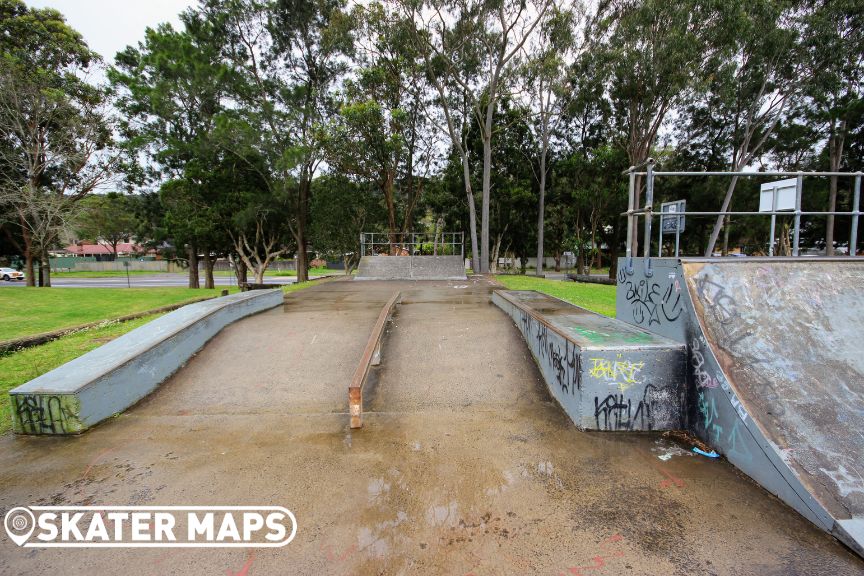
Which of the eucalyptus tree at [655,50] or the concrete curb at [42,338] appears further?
the eucalyptus tree at [655,50]

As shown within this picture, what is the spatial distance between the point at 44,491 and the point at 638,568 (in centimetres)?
405

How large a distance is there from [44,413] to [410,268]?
14.1m

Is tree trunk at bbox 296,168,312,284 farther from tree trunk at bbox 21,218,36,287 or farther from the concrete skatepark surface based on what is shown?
the concrete skatepark surface

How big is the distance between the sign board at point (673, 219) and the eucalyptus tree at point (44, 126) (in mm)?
22589

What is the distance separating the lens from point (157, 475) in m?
3.21

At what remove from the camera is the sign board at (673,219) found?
15.3ft

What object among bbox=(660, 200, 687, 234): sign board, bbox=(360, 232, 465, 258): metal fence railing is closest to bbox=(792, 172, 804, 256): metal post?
bbox=(660, 200, 687, 234): sign board

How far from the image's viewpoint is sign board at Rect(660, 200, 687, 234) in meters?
4.66

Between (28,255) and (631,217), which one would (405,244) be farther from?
(28,255)

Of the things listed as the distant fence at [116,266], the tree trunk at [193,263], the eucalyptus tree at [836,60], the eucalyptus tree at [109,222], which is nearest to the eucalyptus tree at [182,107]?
the tree trunk at [193,263]

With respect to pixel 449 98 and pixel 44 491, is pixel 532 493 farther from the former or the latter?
pixel 449 98

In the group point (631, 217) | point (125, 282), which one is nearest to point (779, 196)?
point (631, 217)

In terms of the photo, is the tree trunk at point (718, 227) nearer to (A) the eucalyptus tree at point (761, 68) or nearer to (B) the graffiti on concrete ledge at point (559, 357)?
(A) the eucalyptus tree at point (761, 68)

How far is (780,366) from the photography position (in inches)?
134
